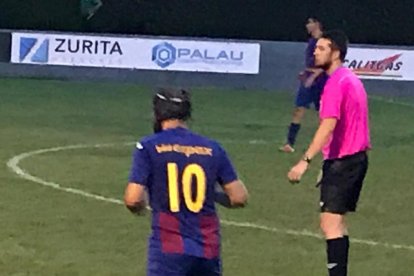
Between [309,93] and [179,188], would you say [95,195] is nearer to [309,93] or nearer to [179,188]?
[309,93]

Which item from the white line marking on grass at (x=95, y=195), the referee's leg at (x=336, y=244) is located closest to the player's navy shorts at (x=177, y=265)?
the referee's leg at (x=336, y=244)

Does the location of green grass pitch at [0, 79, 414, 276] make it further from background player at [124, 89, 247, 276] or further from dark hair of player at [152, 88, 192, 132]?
dark hair of player at [152, 88, 192, 132]

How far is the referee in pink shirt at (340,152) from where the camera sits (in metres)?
9.68

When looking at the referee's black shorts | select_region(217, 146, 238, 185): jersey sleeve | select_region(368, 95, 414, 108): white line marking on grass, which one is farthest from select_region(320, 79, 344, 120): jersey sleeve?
select_region(368, 95, 414, 108): white line marking on grass

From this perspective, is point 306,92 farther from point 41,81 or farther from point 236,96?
point 41,81

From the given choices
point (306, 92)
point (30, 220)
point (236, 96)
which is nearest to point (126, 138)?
point (306, 92)

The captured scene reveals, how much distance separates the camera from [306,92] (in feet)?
60.2

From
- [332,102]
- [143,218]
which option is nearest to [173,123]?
[332,102]

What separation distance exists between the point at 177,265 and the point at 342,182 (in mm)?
3312

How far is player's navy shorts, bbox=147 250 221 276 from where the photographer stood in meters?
6.73

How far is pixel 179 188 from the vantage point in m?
6.71

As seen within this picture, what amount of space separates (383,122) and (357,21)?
9341mm

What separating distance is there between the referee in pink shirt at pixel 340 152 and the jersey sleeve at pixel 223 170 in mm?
2934

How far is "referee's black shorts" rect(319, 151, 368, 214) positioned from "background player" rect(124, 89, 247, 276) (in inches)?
121
